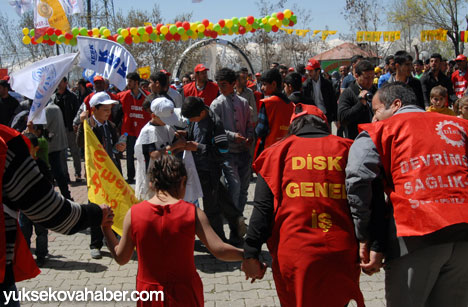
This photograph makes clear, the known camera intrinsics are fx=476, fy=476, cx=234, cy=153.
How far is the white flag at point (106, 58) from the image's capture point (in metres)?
6.36

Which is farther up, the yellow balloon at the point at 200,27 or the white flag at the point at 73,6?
the white flag at the point at 73,6

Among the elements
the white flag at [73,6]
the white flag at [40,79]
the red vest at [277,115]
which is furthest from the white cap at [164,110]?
the white flag at [73,6]

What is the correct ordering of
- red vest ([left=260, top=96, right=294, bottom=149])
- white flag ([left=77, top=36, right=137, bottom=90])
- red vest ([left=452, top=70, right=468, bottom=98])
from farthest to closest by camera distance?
red vest ([left=452, top=70, right=468, bottom=98]), red vest ([left=260, top=96, right=294, bottom=149]), white flag ([left=77, top=36, right=137, bottom=90])

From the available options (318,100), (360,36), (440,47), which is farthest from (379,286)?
(440,47)

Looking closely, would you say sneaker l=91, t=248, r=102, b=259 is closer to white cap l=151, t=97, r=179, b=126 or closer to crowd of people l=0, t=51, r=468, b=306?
white cap l=151, t=97, r=179, b=126

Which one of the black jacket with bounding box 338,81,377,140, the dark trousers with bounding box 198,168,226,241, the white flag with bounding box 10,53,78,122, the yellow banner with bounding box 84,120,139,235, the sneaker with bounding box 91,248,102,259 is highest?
the white flag with bounding box 10,53,78,122

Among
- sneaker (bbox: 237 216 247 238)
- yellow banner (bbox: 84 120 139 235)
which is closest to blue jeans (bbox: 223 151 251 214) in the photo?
sneaker (bbox: 237 216 247 238)

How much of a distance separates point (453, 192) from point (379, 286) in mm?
2297

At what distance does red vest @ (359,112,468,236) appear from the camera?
2.66m

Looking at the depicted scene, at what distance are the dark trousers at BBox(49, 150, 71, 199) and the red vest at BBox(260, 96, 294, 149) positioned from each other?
3021 millimetres

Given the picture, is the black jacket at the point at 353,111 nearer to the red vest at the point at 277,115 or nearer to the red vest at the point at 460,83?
the red vest at the point at 277,115

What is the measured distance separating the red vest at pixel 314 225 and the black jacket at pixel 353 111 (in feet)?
10.3

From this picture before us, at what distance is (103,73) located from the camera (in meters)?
6.47

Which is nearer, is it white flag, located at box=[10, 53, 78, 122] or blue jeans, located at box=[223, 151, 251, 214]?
white flag, located at box=[10, 53, 78, 122]
